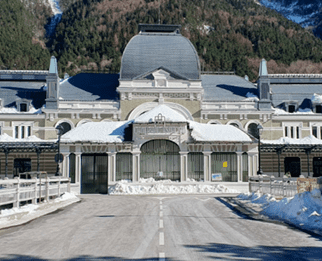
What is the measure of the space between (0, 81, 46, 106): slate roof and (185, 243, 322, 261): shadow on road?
1724 inches

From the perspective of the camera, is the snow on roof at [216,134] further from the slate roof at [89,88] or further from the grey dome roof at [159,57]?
the slate roof at [89,88]

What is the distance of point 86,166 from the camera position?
39.5m

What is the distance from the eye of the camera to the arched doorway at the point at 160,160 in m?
39.7

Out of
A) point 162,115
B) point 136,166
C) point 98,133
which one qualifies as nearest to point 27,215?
point 136,166

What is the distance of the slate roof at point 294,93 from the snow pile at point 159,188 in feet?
66.1

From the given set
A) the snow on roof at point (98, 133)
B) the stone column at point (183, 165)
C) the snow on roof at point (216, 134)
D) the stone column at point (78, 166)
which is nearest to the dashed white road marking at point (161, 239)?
the stone column at point (183, 165)

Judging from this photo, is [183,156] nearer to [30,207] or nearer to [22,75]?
[30,207]

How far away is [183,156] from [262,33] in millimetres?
103527

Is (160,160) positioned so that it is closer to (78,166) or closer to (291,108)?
(78,166)

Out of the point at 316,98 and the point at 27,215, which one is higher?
the point at 316,98

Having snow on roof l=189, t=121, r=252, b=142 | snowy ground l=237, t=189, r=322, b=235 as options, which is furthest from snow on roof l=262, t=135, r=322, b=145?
snowy ground l=237, t=189, r=322, b=235

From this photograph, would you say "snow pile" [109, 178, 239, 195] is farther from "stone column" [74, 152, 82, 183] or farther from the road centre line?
the road centre line

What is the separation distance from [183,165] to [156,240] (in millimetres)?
28143

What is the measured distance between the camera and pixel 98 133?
4103 centimetres
